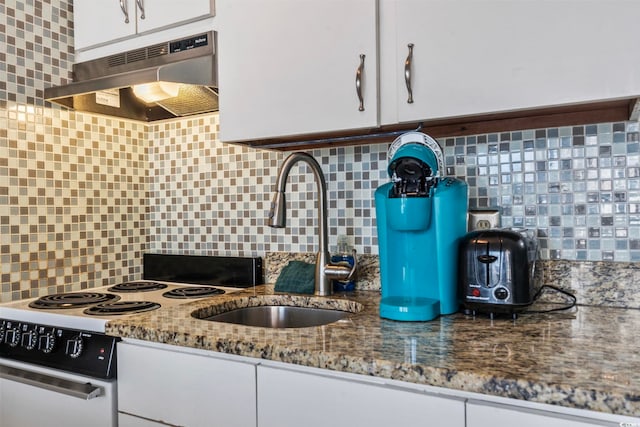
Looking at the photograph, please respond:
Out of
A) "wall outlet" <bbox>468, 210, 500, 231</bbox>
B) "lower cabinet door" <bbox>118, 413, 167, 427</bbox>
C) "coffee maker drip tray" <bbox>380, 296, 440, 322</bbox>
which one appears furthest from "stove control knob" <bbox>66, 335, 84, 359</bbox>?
"wall outlet" <bbox>468, 210, 500, 231</bbox>

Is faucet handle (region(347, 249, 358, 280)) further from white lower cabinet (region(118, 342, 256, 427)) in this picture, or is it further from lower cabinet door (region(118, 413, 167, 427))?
lower cabinet door (region(118, 413, 167, 427))

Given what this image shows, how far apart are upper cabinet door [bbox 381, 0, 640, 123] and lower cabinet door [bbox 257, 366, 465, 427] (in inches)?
27.2

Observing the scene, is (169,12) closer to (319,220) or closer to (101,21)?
(101,21)

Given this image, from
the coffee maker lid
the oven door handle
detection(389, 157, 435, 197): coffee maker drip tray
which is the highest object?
the coffee maker lid

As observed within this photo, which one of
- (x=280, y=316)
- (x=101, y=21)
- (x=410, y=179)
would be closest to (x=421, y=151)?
(x=410, y=179)

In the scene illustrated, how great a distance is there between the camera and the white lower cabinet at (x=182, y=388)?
1.11 m

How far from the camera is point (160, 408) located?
1.23 meters

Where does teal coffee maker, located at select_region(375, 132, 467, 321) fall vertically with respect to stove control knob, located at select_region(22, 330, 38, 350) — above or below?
above

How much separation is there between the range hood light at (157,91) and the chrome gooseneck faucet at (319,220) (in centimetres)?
55

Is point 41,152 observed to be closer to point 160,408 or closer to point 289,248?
point 289,248

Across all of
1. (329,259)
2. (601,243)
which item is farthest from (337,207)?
Result: (601,243)

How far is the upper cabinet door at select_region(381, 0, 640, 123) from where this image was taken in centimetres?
106

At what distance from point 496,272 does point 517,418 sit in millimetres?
441

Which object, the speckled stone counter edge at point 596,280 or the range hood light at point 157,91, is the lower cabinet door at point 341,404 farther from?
the range hood light at point 157,91
